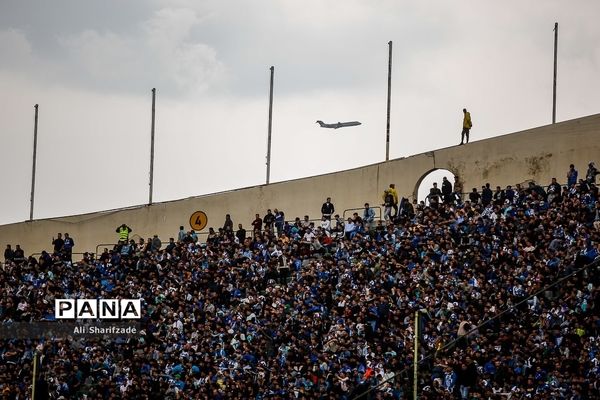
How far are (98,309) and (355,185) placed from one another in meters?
11.0

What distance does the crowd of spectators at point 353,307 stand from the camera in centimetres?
2869

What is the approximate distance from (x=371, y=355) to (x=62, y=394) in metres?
10.2

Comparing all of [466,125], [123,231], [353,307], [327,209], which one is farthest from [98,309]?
[466,125]

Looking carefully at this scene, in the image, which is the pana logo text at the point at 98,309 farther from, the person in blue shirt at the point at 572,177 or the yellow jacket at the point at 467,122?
the person in blue shirt at the point at 572,177

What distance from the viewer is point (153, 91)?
5994 centimetres

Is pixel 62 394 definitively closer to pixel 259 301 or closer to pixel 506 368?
pixel 259 301

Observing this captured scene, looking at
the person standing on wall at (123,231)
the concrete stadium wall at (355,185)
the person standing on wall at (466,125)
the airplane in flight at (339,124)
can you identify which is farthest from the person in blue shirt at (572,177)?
the person standing on wall at (123,231)

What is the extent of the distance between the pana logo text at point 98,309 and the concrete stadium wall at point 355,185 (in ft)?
32.8

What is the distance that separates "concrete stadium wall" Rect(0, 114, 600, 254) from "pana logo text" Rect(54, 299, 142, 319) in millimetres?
9999

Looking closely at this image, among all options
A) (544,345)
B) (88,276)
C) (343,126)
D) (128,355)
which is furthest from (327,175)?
(544,345)

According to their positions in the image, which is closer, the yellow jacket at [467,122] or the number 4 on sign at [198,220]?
the yellow jacket at [467,122]

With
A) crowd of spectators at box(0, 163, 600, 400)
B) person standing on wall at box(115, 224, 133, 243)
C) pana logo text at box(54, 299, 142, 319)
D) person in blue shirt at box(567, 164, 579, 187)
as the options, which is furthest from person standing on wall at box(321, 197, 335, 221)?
person standing on wall at box(115, 224, 133, 243)

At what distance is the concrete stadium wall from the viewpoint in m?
43.2

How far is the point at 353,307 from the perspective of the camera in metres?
36.9
